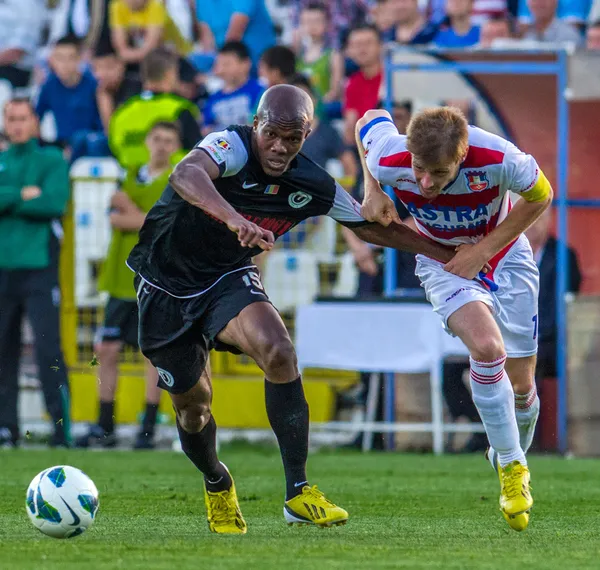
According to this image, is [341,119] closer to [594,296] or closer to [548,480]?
[594,296]

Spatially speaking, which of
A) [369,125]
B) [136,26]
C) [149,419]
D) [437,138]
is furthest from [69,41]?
[437,138]

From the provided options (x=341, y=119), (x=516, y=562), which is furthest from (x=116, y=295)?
(x=516, y=562)

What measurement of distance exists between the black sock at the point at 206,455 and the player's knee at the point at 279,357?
0.64 metres

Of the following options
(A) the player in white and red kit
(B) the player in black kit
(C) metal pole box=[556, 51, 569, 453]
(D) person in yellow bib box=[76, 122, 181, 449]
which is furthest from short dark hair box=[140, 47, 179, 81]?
Result: (B) the player in black kit

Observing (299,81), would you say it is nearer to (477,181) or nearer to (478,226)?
(478,226)

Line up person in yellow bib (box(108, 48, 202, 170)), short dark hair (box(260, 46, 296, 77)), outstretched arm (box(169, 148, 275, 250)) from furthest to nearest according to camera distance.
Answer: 1. person in yellow bib (box(108, 48, 202, 170))
2. short dark hair (box(260, 46, 296, 77))
3. outstretched arm (box(169, 148, 275, 250))

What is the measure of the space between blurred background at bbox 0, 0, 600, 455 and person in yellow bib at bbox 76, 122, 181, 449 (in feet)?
0.07

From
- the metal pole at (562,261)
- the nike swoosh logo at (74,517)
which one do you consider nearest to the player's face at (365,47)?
the metal pole at (562,261)

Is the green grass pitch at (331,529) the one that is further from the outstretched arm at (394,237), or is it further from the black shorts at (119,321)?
the outstretched arm at (394,237)

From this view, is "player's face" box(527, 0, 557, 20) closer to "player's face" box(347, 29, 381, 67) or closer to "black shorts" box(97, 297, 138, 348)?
"player's face" box(347, 29, 381, 67)

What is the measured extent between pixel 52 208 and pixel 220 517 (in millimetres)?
6220

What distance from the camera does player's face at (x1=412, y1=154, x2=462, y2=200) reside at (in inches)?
269

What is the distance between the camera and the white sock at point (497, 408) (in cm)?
699

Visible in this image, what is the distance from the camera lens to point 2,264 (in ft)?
41.4
